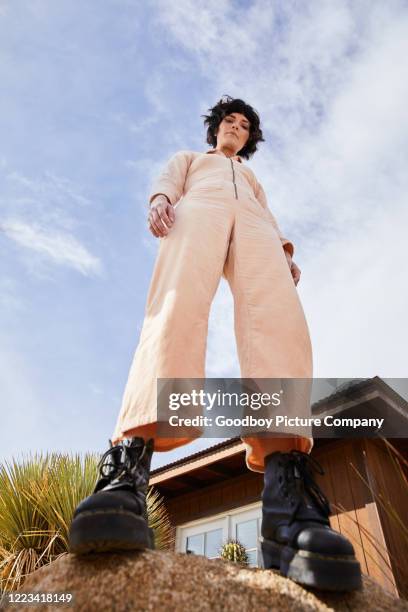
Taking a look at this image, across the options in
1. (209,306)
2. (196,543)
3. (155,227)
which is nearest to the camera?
(209,306)

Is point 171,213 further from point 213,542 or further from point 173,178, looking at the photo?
point 213,542

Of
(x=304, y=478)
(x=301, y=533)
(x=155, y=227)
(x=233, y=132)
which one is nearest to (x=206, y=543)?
(x=233, y=132)

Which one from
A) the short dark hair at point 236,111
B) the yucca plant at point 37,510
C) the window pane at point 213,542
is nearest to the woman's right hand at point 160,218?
the short dark hair at point 236,111

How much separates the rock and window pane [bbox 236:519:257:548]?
234 inches

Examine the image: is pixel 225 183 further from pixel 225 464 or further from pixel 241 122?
pixel 225 464

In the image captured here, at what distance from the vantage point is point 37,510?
168 inches

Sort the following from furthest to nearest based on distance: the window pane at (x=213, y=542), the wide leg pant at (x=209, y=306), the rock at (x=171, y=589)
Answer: the window pane at (x=213, y=542) < the wide leg pant at (x=209, y=306) < the rock at (x=171, y=589)

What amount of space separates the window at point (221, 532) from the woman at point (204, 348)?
5.54 metres

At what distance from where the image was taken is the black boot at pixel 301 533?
1.03 m

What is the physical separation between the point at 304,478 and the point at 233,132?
2315mm

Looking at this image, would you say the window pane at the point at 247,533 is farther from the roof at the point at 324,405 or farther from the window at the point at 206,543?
the roof at the point at 324,405

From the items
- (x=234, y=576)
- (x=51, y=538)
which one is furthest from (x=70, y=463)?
(x=234, y=576)

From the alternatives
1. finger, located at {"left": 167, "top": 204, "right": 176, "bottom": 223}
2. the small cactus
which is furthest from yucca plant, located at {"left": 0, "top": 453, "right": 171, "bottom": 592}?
finger, located at {"left": 167, "top": 204, "right": 176, "bottom": 223}

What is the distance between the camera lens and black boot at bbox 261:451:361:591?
1.03 metres
